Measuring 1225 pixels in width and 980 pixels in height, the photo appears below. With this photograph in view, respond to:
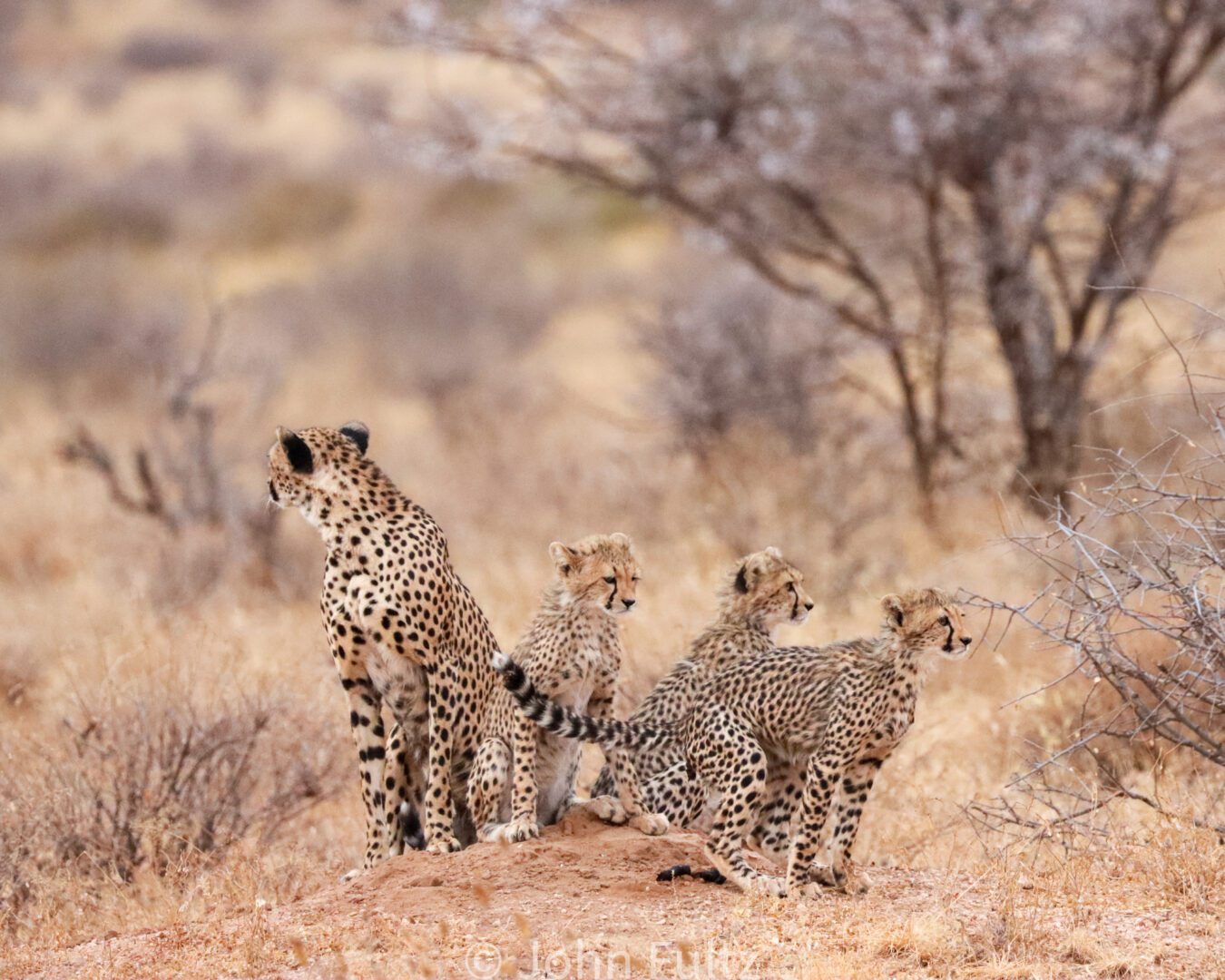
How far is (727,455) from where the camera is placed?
12.4 metres

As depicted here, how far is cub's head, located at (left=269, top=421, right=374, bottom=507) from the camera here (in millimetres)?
4984

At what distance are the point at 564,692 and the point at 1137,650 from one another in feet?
9.56

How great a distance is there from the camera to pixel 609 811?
505 cm

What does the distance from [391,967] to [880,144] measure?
24.2 ft

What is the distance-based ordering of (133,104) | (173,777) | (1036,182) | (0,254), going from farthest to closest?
(133,104), (0,254), (1036,182), (173,777)

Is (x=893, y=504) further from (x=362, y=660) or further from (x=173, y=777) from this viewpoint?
(x=362, y=660)

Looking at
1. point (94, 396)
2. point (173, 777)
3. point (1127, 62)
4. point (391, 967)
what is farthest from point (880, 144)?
point (94, 396)

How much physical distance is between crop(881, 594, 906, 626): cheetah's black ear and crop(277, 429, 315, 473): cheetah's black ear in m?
1.59

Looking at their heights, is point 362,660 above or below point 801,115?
below

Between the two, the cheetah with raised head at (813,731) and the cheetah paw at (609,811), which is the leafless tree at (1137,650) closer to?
the cheetah with raised head at (813,731)

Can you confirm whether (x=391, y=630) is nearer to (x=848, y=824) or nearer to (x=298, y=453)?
(x=298, y=453)

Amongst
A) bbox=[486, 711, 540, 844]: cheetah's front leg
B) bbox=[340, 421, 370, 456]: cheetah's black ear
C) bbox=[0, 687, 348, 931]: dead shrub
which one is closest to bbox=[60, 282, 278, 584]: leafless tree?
bbox=[0, 687, 348, 931]: dead shrub

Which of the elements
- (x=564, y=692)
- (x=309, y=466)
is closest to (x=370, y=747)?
(x=564, y=692)

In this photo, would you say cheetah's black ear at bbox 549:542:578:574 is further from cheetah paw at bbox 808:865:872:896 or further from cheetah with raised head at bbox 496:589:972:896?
cheetah paw at bbox 808:865:872:896
